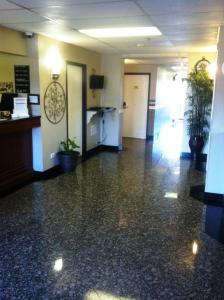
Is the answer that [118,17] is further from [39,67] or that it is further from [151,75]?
[151,75]

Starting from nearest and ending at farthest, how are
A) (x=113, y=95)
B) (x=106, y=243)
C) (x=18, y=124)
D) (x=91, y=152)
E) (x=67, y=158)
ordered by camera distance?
1. (x=106, y=243)
2. (x=18, y=124)
3. (x=67, y=158)
4. (x=91, y=152)
5. (x=113, y=95)

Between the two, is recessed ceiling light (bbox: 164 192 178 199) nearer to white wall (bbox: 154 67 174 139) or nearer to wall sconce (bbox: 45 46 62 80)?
wall sconce (bbox: 45 46 62 80)

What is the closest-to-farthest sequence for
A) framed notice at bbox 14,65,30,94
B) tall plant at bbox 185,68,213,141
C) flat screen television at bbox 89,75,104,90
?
framed notice at bbox 14,65,30,94, tall plant at bbox 185,68,213,141, flat screen television at bbox 89,75,104,90

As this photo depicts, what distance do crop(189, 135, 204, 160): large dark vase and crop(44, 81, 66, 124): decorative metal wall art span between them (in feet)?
9.29

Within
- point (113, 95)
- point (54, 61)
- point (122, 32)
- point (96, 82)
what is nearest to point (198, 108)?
point (113, 95)

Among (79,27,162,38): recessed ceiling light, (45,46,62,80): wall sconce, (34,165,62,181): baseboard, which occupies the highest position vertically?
(79,27,162,38): recessed ceiling light

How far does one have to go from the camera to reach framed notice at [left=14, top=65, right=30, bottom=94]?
14.8ft

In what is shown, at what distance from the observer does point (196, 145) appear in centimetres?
602

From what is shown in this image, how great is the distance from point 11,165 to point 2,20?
6.75 feet

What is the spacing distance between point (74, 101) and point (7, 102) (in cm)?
168

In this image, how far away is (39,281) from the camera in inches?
88.9

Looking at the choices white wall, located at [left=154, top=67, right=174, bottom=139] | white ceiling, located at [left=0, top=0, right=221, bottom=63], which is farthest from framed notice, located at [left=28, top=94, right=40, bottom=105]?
white wall, located at [left=154, top=67, right=174, bottom=139]

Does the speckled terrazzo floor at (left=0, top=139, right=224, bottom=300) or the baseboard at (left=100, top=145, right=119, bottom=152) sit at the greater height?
the baseboard at (left=100, top=145, right=119, bottom=152)

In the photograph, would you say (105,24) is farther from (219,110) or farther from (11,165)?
(11,165)
